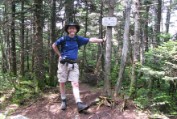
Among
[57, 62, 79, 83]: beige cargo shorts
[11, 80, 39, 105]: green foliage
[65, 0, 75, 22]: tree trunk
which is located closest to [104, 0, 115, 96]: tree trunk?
[57, 62, 79, 83]: beige cargo shorts

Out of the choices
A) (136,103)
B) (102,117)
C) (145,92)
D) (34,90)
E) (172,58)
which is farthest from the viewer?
(34,90)

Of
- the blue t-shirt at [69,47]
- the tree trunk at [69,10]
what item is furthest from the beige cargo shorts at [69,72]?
the tree trunk at [69,10]

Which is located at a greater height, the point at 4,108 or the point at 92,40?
the point at 92,40

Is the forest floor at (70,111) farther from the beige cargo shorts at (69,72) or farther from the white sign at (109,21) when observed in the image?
the white sign at (109,21)

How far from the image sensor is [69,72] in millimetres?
6945

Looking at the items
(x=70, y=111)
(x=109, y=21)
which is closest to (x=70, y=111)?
(x=70, y=111)

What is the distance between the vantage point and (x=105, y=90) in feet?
23.2

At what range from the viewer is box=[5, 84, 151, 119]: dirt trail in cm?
630

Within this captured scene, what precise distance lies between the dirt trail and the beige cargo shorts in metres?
0.84

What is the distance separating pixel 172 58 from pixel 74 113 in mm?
3371

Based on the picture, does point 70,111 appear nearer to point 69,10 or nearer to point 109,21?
point 109,21

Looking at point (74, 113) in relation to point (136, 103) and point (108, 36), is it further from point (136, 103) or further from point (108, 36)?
point (108, 36)

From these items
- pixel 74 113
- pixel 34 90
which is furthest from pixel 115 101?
pixel 34 90

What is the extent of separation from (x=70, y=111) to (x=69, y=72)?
1089mm
